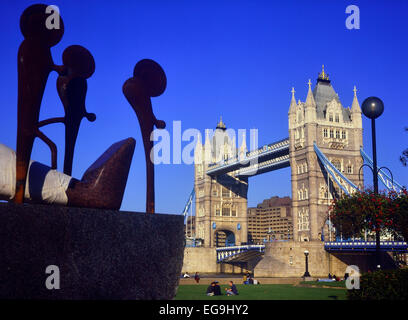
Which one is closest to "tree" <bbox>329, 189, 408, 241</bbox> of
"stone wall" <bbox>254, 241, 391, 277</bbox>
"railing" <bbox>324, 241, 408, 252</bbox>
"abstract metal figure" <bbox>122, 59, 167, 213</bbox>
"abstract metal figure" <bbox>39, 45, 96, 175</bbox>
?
"abstract metal figure" <bbox>122, 59, 167, 213</bbox>

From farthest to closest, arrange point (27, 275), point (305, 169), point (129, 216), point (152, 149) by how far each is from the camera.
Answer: point (305, 169)
point (152, 149)
point (129, 216)
point (27, 275)

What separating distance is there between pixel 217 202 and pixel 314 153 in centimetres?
3342

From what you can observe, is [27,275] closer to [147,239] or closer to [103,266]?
[103,266]

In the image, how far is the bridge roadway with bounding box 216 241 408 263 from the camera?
4634 cm

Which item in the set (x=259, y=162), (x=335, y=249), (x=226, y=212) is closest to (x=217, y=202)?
(x=226, y=212)

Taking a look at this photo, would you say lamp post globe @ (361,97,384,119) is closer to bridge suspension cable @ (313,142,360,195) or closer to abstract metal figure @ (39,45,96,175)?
abstract metal figure @ (39,45,96,175)

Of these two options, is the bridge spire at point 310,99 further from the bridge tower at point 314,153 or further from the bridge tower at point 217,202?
the bridge tower at point 217,202

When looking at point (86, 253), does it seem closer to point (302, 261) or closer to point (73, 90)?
point (73, 90)

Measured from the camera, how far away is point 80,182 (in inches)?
301

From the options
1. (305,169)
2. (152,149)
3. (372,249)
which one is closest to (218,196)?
(305,169)

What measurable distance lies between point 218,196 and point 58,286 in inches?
3449

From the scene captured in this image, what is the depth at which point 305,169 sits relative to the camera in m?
64.2

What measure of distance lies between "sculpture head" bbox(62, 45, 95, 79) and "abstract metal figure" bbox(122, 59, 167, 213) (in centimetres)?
68

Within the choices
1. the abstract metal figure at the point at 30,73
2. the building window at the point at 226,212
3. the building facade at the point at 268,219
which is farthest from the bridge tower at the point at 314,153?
the building facade at the point at 268,219
